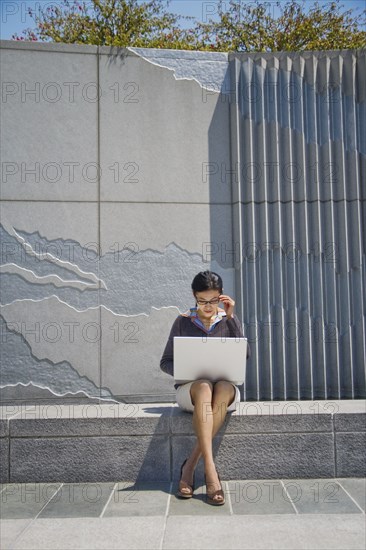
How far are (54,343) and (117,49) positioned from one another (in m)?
3.26

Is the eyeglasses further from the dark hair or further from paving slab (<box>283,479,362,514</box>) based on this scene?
paving slab (<box>283,479,362,514</box>)

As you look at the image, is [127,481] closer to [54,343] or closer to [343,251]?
[54,343]

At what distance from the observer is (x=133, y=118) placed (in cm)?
622

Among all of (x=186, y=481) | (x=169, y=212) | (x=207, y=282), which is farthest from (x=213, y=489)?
(x=169, y=212)

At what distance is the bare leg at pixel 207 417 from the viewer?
12.8 feet

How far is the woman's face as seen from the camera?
14.2ft

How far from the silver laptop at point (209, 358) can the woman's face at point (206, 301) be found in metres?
0.24

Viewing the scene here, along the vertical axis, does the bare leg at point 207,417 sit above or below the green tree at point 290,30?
below

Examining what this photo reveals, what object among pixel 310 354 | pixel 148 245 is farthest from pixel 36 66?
pixel 310 354

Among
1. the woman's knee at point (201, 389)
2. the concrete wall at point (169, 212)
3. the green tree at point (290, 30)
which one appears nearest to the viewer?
the woman's knee at point (201, 389)

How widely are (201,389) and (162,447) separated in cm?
70

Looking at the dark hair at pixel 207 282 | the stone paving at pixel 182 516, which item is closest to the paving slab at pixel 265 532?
the stone paving at pixel 182 516

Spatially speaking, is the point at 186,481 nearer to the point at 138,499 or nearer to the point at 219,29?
the point at 138,499

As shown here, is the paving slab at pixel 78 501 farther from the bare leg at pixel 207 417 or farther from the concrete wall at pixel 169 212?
the concrete wall at pixel 169 212
